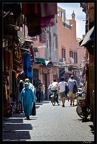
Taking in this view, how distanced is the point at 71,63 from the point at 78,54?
8.66 m

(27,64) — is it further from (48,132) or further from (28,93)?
(48,132)

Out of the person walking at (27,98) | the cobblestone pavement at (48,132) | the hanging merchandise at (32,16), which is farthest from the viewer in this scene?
the person walking at (27,98)

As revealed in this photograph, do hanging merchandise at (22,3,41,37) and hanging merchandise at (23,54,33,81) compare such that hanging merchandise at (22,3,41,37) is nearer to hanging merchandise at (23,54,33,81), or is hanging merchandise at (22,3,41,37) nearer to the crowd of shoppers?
the crowd of shoppers

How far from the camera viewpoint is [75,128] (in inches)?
544

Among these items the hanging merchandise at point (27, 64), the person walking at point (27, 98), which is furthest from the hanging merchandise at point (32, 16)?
the hanging merchandise at point (27, 64)

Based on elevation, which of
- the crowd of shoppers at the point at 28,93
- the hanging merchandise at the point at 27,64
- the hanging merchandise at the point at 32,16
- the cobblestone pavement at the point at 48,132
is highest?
the hanging merchandise at the point at 32,16

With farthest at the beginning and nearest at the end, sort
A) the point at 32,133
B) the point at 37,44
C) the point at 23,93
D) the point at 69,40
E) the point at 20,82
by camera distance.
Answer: the point at 69,40 → the point at 37,44 → the point at 20,82 → the point at 23,93 → the point at 32,133

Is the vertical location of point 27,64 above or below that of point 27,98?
above

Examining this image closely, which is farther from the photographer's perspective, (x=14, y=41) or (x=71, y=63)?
(x=71, y=63)

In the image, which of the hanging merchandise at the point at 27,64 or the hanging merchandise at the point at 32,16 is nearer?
the hanging merchandise at the point at 32,16

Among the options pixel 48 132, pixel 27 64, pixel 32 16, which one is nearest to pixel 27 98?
pixel 27 64

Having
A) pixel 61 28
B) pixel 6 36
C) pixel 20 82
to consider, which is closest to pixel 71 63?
pixel 61 28

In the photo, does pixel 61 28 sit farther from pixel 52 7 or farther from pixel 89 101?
pixel 52 7

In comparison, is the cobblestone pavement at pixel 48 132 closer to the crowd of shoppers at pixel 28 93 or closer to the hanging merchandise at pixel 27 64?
the crowd of shoppers at pixel 28 93
